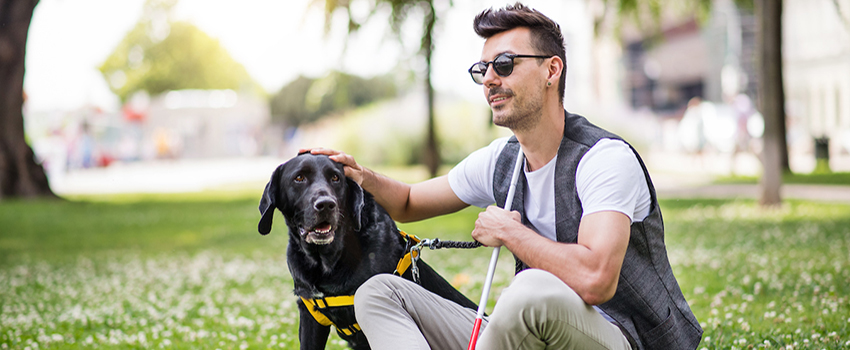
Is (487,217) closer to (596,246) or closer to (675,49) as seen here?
(596,246)

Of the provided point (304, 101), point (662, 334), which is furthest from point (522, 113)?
point (304, 101)

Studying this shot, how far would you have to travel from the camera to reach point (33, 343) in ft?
15.4

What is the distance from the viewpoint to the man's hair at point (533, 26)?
2.80m

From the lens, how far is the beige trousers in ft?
7.90

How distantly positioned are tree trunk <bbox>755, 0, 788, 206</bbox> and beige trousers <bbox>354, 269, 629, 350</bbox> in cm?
933

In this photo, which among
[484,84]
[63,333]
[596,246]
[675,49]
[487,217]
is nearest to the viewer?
[596,246]

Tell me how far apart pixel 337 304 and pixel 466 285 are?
3518 millimetres

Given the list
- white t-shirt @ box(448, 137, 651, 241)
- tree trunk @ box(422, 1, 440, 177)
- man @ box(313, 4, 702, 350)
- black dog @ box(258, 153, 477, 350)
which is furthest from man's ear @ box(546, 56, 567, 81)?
tree trunk @ box(422, 1, 440, 177)

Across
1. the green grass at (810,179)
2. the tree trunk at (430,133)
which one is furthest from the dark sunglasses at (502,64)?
the green grass at (810,179)

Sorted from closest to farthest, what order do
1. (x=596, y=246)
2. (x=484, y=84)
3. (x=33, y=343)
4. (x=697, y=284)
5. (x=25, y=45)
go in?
(x=596, y=246) < (x=484, y=84) < (x=33, y=343) < (x=697, y=284) < (x=25, y=45)

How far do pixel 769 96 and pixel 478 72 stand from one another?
30.7 feet

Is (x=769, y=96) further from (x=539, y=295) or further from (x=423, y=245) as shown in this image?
(x=539, y=295)

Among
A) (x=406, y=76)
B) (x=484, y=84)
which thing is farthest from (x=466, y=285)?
(x=406, y=76)

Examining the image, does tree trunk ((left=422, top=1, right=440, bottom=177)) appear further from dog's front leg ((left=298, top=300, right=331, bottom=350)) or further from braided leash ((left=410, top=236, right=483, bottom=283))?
dog's front leg ((left=298, top=300, right=331, bottom=350))
